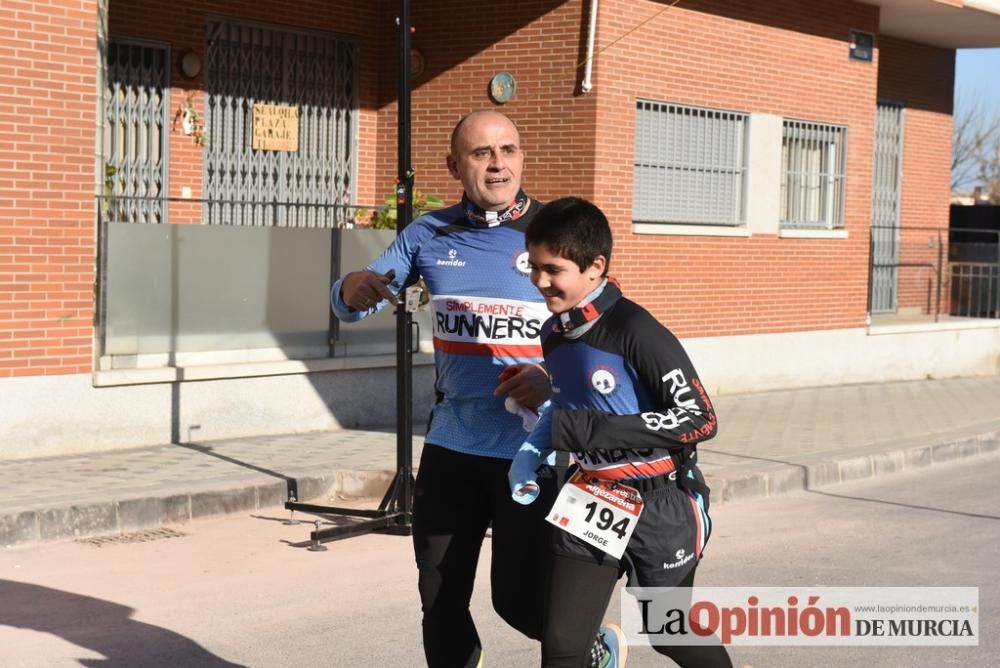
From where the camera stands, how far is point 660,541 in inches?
165

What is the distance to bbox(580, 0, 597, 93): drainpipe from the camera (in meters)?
14.0

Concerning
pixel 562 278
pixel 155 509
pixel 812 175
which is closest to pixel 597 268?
pixel 562 278

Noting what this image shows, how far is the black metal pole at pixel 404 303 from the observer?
8.48 metres

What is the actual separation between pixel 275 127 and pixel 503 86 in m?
2.30

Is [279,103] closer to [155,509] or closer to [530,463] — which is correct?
[155,509]

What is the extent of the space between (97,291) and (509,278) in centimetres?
682

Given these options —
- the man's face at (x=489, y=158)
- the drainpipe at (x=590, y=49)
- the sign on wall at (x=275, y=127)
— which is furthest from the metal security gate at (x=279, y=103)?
the man's face at (x=489, y=158)

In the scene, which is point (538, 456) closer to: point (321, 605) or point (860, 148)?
point (321, 605)

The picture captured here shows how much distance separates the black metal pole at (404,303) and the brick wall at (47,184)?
2.96 meters

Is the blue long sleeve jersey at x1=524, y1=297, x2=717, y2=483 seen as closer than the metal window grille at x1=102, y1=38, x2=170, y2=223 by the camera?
Yes

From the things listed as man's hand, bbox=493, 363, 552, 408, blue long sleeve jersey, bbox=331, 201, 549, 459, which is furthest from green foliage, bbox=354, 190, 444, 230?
man's hand, bbox=493, 363, 552, 408

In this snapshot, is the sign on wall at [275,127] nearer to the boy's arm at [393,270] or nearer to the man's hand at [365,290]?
the boy's arm at [393,270]

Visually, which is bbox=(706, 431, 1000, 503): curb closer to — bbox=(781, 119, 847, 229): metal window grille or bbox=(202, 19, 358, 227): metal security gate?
bbox=(781, 119, 847, 229): metal window grille

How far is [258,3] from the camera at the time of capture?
46.4ft
